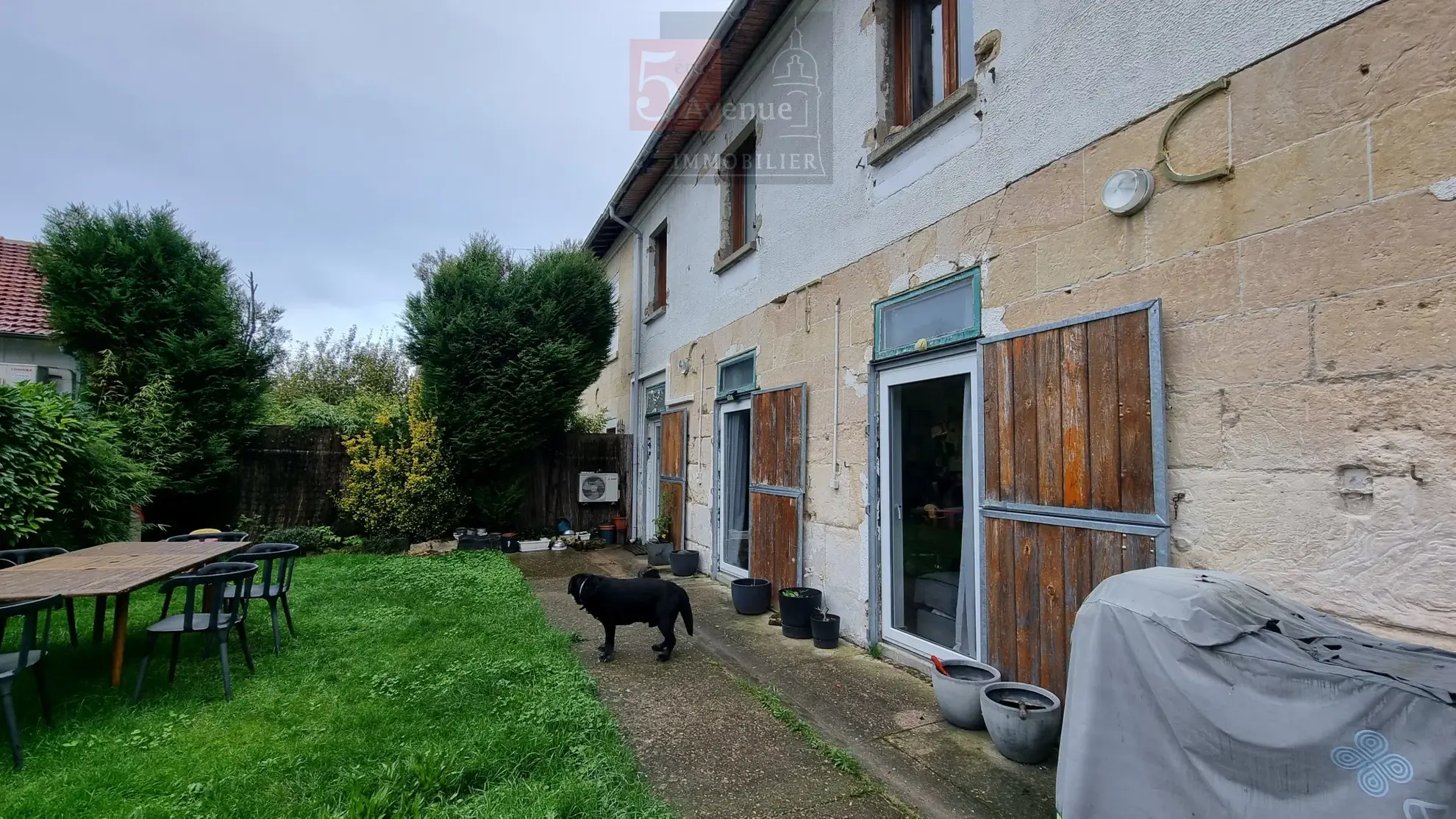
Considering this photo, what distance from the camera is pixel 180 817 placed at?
2.44 meters

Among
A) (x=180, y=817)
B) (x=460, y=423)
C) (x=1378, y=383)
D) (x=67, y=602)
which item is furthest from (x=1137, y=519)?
(x=460, y=423)

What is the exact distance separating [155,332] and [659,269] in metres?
6.83

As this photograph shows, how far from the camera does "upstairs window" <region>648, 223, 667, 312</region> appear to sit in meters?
9.97

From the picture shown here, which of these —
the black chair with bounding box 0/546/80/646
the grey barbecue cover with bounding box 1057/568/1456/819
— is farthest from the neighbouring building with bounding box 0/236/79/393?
the grey barbecue cover with bounding box 1057/568/1456/819

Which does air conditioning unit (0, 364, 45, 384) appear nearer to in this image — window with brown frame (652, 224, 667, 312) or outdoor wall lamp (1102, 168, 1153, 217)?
window with brown frame (652, 224, 667, 312)

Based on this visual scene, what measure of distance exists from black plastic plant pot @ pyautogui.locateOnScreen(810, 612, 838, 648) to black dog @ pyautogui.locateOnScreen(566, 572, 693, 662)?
1.04 m

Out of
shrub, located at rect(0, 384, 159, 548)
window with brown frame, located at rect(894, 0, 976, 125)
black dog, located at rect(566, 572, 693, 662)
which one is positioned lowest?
black dog, located at rect(566, 572, 693, 662)

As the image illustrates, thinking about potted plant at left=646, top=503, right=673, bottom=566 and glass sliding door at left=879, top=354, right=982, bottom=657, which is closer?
glass sliding door at left=879, top=354, right=982, bottom=657

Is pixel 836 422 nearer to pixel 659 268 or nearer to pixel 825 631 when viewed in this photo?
pixel 825 631

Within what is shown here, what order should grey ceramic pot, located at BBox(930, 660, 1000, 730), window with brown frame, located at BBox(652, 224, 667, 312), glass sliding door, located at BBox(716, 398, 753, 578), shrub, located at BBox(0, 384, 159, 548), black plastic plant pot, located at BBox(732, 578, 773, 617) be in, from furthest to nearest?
1. window with brown frame, located at BBox(652, 224, 667, 312)
2. glass sliding door, located at BBox(716, 398, 753, 578)
3. black plastic plant pot, located at BBox(732, 578, 773, 617)
4. shrub, located at BBox(0, 384, 159, 548)
5. grey ceramic pot, located at BBox(930, 660, 1000, 730)

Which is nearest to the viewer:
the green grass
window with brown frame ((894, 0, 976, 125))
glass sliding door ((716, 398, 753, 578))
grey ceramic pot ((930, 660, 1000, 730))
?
the green grass

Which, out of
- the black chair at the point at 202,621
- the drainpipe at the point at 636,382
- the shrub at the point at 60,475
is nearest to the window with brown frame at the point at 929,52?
the black chair at the point at 202,621

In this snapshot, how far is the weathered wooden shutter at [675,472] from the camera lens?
8.49m

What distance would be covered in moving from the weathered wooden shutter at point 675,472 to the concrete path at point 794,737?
3299mm
